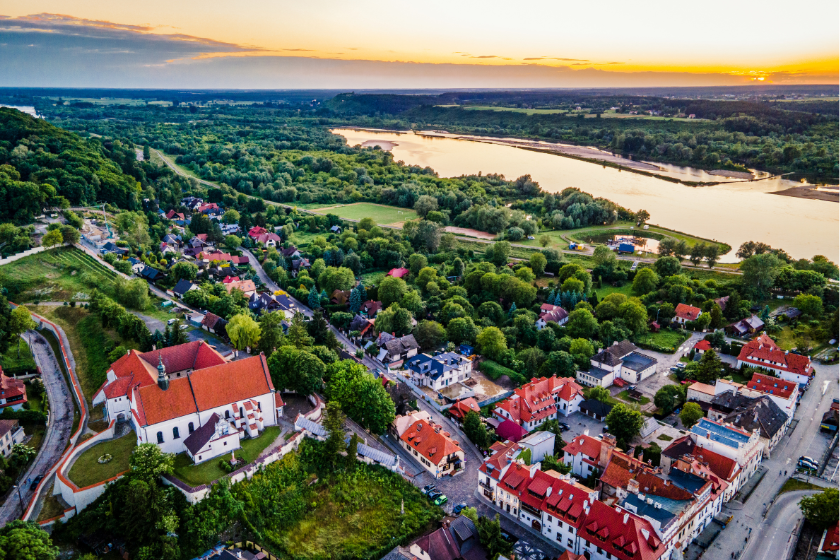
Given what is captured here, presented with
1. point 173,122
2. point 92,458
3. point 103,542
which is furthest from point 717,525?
point 173,122

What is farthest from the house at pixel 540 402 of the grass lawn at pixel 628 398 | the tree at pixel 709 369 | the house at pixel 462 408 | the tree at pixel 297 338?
the tree at pixel 297 338

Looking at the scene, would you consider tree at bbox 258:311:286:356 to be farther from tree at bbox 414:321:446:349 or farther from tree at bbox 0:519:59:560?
tree at bbox 0:519:59:560

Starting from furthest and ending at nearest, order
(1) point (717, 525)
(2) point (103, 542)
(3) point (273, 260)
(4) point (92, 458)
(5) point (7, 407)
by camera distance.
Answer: (3) point (273, 260)
(5) point (7, 407)
(1) point (717, 525)
(4) point (92, 458)
(2) point (103, 542)

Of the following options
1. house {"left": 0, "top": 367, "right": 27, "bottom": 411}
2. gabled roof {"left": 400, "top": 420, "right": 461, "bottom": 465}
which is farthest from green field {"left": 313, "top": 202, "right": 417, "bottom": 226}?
house {"left": 0, "top": 367, "right": 27, "bottom": 411}

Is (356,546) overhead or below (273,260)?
below

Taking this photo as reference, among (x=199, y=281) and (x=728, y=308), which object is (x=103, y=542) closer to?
(x=199, y=281)
